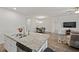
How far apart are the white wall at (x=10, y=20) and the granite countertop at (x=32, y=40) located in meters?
0.08

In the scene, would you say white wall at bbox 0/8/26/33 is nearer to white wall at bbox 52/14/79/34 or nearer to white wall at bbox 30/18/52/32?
white wall at bbox 30/18/52/32

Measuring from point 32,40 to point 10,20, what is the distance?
35 cm

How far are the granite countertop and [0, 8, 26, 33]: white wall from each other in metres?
0.08

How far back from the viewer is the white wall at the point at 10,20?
0.88m

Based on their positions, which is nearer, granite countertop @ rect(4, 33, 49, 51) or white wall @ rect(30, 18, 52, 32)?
granite countertop @ rect(4, 33, 49, 51)

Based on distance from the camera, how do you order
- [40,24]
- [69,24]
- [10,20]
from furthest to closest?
[69,24] < [40,24] < [10,20]

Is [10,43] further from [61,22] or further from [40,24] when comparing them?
[61,22]

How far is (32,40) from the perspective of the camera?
1.02 metres

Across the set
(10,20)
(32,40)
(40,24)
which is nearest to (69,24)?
(40,24)

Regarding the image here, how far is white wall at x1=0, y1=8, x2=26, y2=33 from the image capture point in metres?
0.88

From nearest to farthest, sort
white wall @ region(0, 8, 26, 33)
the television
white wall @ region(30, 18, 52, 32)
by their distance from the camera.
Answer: white wall @ region(0, 8, 26, 33) → white wall @ region(30, 18, 52, 32) → the television

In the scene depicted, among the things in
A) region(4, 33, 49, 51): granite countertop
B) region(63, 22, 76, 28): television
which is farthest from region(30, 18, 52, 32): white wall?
region(63, 22, 76, 28): television
